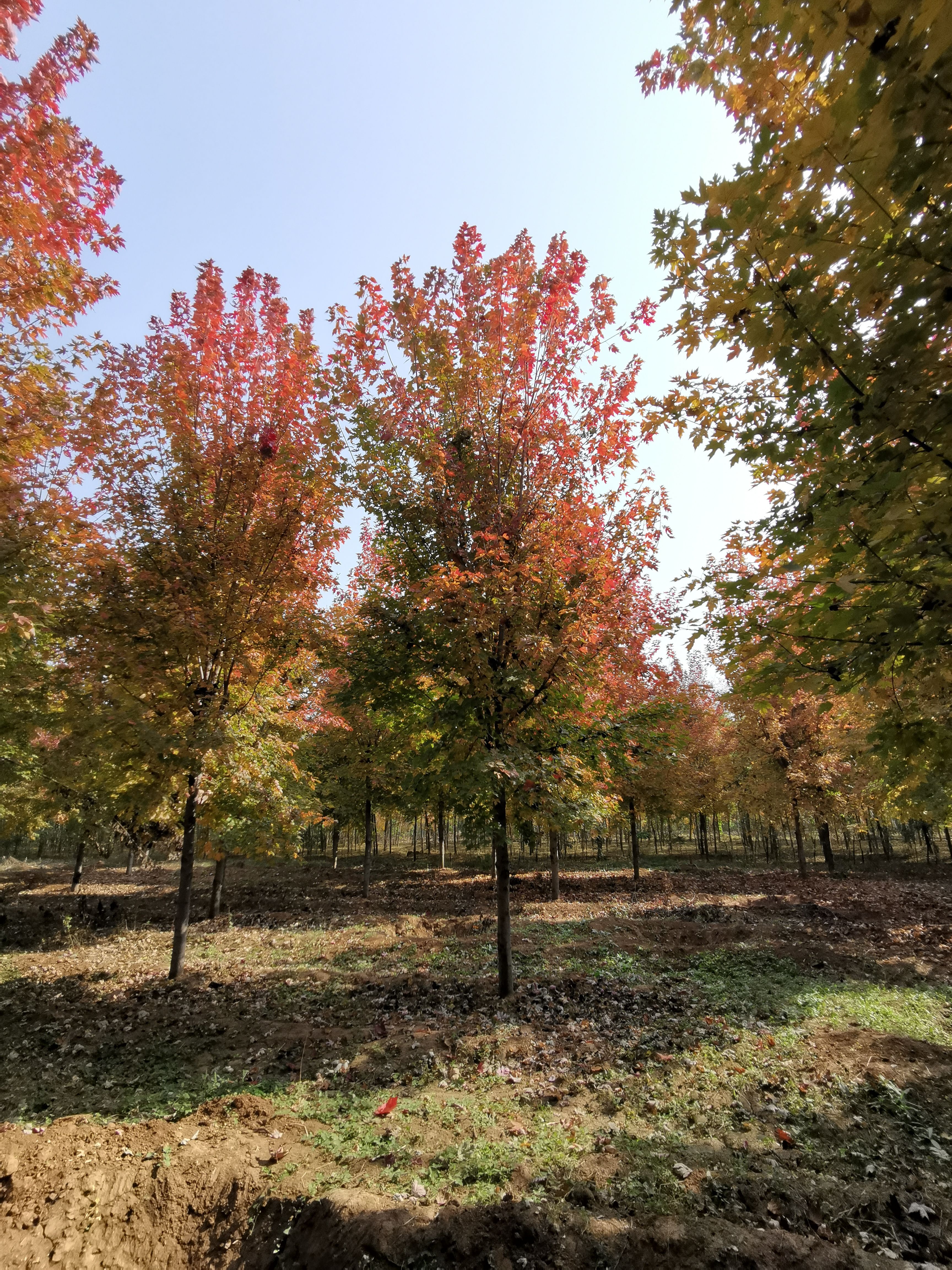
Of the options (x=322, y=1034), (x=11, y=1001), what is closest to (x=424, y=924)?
(x=322, y=1034)

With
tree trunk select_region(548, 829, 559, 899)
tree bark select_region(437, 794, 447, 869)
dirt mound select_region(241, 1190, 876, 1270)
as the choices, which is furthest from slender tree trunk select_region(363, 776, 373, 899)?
dirt mound select_region(241, 1190, 876, 1270)

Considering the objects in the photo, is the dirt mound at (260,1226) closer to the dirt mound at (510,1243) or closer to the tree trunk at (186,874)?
the dirt mound at (510,1243)

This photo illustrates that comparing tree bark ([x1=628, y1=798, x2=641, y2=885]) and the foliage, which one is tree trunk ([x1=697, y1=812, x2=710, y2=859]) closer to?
tree bark ([x1=628, y1=798, x2=641, y2=885])

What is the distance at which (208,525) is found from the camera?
8.23m

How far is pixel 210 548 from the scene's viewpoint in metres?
8.07

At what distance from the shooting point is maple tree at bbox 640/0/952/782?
6.25ft

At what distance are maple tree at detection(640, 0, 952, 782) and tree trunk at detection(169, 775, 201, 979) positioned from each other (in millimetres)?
8783

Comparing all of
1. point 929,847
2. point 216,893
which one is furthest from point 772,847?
point 216,893

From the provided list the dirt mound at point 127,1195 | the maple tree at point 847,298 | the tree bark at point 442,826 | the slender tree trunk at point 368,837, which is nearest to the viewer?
the maple tree at point 847,298

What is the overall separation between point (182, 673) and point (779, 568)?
8220 mm

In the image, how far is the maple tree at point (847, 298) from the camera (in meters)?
1.91

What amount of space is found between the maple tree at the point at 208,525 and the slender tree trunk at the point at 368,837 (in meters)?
12.5

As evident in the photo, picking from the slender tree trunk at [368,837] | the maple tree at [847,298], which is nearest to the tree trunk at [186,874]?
the maple tree at [847,298]

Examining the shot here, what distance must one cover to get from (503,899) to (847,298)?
7.76 m
